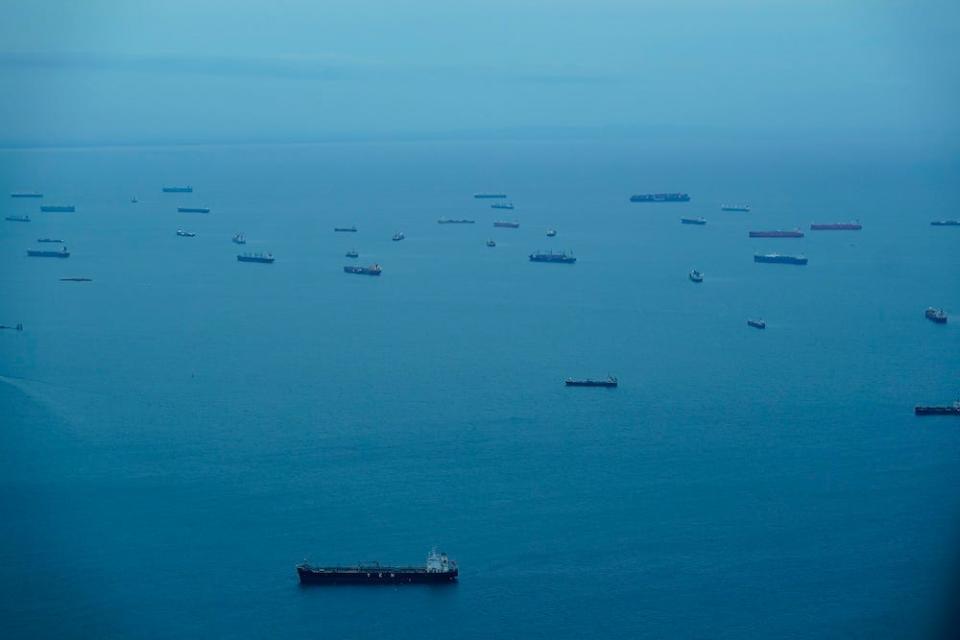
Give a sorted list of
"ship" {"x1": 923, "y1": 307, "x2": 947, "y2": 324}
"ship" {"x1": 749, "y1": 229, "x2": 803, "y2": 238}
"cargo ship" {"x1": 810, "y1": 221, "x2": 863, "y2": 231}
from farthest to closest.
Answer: "cargo ship" {"x1": 810, "y1": 221, "x2": 863, "y2": 231}
"ship" {"x1": 749, "y1": 229, "x2": 803, "y2": 238}
"ship" {"x1": 923, "y1": 307, "x2": 947, "y2": 324}

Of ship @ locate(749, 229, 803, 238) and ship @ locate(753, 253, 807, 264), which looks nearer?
ship @ locate(753, 253, 807, 264)

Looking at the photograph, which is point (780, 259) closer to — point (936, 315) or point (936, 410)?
point (936, 315)

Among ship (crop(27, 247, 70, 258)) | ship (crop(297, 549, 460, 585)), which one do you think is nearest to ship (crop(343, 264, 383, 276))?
ship (crop(27, 247, 70, 258))

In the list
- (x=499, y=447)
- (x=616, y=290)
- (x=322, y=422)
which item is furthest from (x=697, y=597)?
(x=616, y=290)

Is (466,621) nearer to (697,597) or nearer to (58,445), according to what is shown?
(697,597)

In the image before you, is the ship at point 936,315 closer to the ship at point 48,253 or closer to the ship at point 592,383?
the ship at point 592,383

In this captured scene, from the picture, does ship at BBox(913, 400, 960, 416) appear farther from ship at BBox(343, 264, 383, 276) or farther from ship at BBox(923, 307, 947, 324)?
ship at BBox(343, 264, 383, 276)
